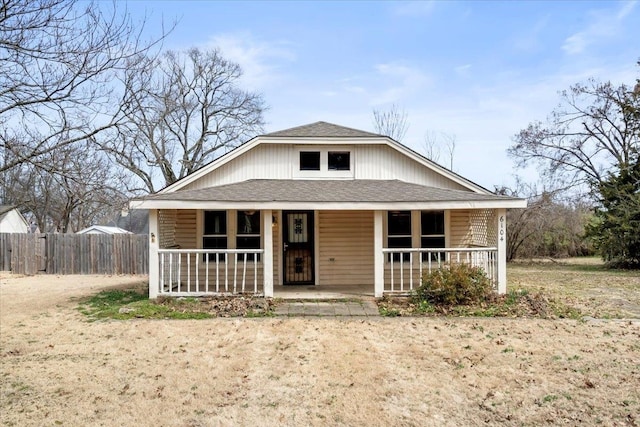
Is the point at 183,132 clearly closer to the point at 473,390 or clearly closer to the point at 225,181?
the point at 225,181

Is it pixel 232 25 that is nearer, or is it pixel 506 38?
pixel 232 25

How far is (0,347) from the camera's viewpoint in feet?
22.6

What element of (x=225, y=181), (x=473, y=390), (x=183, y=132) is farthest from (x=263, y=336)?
(x=183, y=132)

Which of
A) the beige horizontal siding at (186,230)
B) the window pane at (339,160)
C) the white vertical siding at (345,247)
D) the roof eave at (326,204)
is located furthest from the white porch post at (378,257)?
the beige horizontal siding at (186,230)

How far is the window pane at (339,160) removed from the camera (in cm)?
1234

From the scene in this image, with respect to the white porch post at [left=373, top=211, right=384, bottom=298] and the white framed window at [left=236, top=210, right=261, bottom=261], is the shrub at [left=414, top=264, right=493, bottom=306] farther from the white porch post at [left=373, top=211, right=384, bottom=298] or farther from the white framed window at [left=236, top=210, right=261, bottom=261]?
the white framed window at [left=236, top=210, right=261, bottom=261]

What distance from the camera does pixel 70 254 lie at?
18.9m

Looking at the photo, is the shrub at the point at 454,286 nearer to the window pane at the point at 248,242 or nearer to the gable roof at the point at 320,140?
the gable roof at the point at 320,140

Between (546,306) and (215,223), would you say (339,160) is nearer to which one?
(215,223)

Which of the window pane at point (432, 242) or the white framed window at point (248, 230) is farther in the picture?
the window pane at point (432, 242)

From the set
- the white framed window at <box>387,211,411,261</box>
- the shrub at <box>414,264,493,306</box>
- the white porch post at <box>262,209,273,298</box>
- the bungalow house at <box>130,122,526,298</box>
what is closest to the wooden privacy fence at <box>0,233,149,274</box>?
the bungalow house at <box>130,122,526,298</box>

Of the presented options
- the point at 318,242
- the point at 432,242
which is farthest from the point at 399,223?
the point at 318,242

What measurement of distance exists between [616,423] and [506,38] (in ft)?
42.6

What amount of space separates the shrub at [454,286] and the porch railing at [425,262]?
31cm
